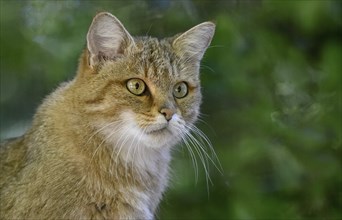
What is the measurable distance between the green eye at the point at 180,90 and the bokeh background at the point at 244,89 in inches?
28.5

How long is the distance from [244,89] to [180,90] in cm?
86

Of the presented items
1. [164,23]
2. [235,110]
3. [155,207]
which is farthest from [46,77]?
Result: [155,207]

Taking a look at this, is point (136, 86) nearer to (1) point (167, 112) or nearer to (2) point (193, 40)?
(1) point (167, 112)

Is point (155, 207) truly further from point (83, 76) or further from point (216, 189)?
point (216, 189)

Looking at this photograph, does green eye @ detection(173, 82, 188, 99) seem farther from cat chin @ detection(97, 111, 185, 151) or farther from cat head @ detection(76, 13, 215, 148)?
cat chin @ detection(97, 111, 185, 151)

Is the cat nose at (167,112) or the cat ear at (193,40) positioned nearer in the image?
the cat nose at (167,112)

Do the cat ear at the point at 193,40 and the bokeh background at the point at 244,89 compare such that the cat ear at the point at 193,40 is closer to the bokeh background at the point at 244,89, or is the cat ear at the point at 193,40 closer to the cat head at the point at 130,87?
the cat head at the point at 130,87

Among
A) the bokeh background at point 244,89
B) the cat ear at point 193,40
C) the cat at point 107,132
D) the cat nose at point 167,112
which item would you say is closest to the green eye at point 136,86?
the cat at point 107,132

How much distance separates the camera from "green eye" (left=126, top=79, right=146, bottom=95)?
8.84 ft

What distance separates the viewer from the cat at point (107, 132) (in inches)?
105

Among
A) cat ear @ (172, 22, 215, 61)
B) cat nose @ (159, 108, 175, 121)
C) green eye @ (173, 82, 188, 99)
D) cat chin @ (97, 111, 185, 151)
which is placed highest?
cat ear @ (172, 22, 215, 61)

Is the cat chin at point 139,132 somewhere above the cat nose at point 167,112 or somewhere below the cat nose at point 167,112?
below

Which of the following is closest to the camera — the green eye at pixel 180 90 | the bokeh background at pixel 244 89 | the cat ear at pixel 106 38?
A: the cat ear at pixel 106 38

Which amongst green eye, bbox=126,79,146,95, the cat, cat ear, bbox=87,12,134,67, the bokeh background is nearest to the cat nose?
the cat
